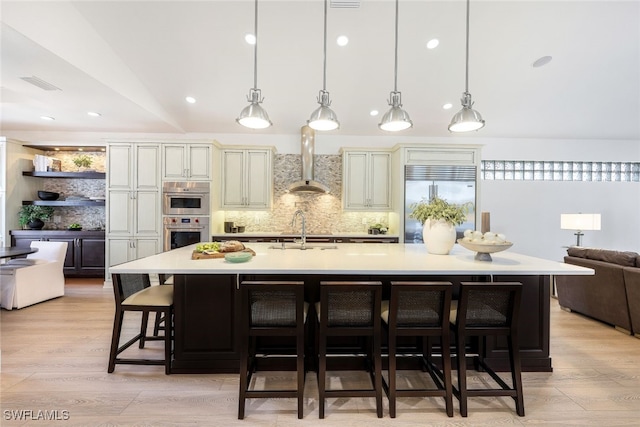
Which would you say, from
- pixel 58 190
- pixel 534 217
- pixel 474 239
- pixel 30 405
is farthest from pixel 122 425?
pixel 534 217

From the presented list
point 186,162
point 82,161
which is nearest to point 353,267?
point 186,162

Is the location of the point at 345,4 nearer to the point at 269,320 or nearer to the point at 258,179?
the point at 258,179

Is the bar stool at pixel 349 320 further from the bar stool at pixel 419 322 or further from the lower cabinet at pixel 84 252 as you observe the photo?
the lower cabinet at pixel 84 252

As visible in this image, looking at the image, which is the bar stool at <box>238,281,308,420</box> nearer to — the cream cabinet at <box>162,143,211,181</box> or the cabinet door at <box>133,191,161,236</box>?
the cream cabinet at <box>162,143,211,181</box>

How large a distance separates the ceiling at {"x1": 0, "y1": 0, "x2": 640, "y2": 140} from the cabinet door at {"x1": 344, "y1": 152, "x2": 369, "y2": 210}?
62 cm

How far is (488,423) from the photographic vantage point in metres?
1.72

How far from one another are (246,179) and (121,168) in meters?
2.03

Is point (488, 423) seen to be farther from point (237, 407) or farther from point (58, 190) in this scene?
point (58, 190)

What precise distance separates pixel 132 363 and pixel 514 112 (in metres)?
6.09

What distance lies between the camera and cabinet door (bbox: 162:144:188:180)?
475 cm

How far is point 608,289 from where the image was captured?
123 inches

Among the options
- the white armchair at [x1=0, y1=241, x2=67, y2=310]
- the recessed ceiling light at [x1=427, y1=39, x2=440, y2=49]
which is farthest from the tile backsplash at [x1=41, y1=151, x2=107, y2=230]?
the recessed ceiling light at [x1=427, y1=39, x2=440, y2=49]

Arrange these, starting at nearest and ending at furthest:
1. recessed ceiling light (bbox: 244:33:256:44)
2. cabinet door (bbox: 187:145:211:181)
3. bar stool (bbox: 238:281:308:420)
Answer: bar stool (bbox: 238:281:308:420), recessed ceiling light (bbox: 244:33:256:44), cabinet door (bbox: 187:145:211:181)

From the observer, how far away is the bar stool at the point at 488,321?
5.75 ft
